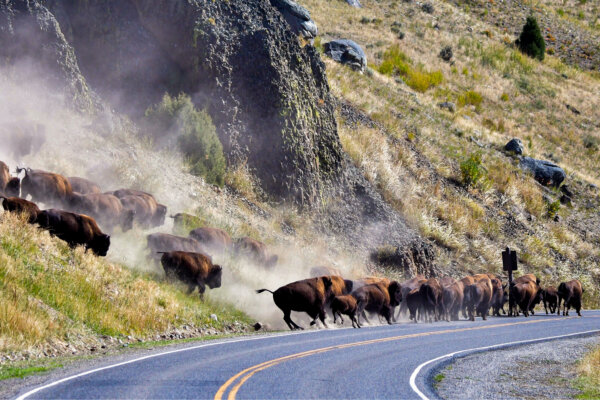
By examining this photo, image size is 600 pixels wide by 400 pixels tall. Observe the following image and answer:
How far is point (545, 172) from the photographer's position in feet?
184

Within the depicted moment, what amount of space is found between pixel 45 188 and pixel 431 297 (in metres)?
14.8

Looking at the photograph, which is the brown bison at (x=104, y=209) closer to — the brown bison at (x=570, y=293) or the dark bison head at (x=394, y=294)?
the dark bison head at (x=394, y=294)

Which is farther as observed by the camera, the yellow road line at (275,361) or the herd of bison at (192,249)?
the herd of bison at (192,249)

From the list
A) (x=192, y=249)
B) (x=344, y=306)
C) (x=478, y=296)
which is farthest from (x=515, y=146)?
(x=192, y=249)

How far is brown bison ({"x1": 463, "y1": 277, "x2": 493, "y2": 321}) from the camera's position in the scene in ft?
96.2

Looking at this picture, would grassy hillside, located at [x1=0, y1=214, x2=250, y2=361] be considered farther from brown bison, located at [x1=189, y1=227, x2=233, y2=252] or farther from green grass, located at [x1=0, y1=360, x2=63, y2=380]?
brown bison, located at [x1=189, y1=227, x2=233, y2=252]

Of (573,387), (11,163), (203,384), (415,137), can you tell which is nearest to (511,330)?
(573,387)

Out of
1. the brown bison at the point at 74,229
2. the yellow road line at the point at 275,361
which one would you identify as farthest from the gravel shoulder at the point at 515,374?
the brown bison at the point at 74,229

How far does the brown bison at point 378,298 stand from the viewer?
80.3 feet

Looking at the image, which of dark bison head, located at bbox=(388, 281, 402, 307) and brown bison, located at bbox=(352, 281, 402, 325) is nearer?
brown bison, located at bbox=(352, 281, 402, 325)

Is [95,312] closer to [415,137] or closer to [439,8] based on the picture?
[415,137]

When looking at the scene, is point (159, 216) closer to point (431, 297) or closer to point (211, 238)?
point (211, 238)

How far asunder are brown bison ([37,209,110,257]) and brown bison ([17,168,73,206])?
7.99 feet

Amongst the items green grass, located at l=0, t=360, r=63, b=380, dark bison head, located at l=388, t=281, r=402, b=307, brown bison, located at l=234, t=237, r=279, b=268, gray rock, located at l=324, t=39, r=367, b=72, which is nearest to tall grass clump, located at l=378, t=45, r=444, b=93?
gray rock, located at l=324, t=39, r=367, b=72
